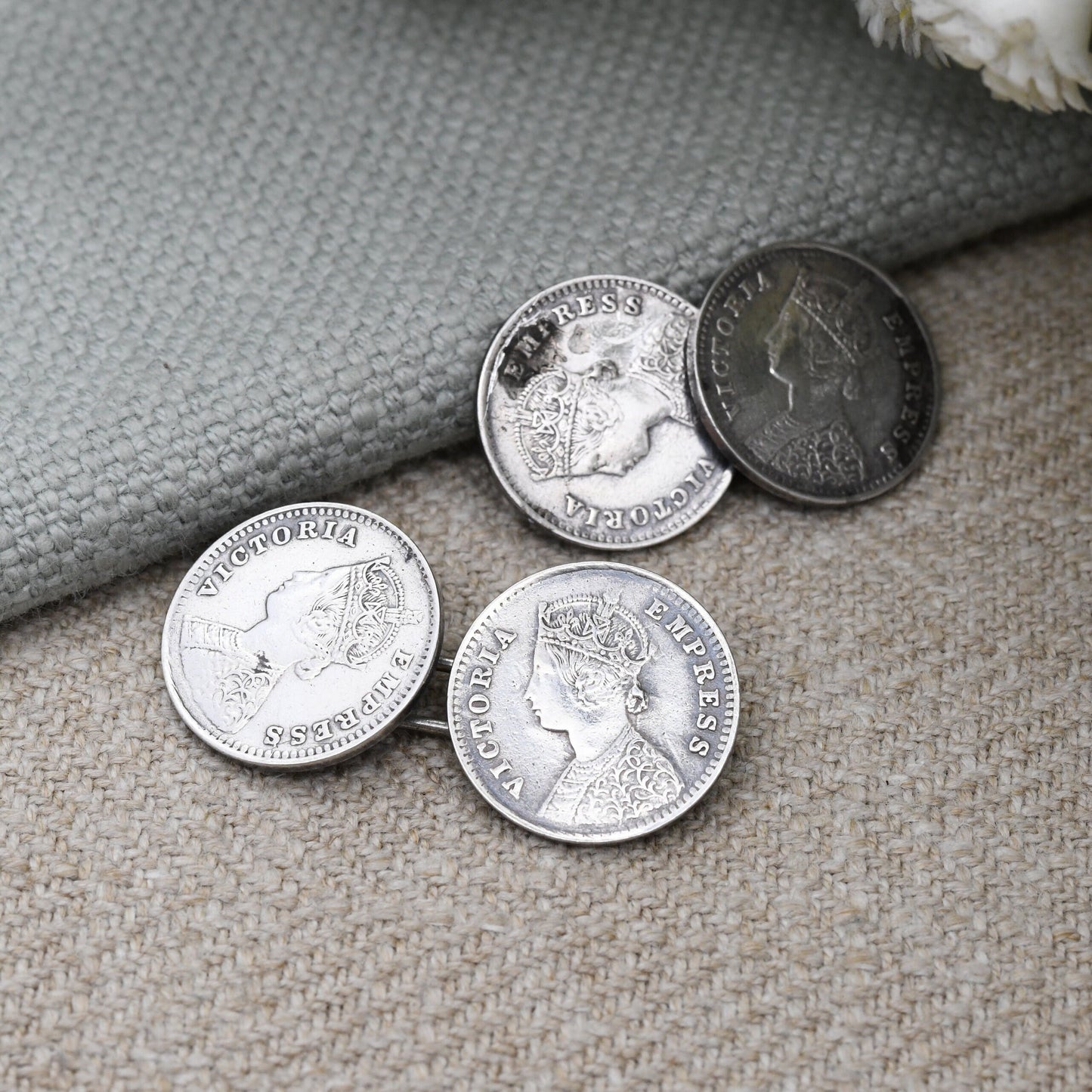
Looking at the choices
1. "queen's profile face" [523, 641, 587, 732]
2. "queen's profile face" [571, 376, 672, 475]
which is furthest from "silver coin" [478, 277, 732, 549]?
"queen's profile face" [523, 641, 587, 732]

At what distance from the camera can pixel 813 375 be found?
82 cm

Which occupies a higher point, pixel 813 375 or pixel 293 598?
pixel 813 375

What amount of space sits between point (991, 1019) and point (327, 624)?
446 mm

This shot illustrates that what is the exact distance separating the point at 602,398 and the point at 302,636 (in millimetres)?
258

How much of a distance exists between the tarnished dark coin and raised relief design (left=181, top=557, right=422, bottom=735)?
252 millimetres

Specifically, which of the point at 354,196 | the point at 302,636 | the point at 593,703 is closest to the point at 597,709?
the point at 593,703

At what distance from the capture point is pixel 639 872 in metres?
0.69

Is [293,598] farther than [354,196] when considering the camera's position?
No

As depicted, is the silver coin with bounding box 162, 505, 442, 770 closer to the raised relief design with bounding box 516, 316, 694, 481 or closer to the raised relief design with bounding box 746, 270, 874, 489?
the raised relief design with bounding box 516, 316, 694, 481

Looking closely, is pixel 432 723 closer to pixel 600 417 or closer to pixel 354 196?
pixel 600 417

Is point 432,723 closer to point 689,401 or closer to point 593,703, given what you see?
point 593,703

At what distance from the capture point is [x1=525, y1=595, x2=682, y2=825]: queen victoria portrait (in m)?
0.69

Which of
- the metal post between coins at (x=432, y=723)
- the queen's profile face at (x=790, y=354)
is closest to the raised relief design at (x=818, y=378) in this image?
the queen's profile face at (x=790, y=354)

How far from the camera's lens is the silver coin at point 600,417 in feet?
2.58
